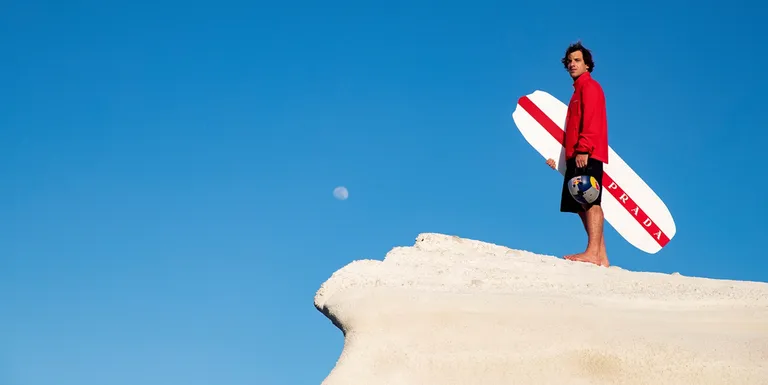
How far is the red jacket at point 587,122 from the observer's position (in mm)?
4797

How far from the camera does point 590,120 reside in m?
4.82

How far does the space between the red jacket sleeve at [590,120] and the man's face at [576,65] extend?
23 cm

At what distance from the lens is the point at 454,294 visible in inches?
115

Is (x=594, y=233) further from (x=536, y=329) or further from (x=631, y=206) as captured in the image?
(x=536, y=329)

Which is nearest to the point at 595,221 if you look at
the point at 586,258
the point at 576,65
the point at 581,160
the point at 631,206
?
the point at 586,258

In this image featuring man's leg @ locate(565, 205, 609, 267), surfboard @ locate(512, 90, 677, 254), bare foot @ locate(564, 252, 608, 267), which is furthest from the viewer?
surfboard @ locate(512, 90, 677, 254)

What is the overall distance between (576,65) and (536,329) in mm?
3016

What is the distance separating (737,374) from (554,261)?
6.69 ft

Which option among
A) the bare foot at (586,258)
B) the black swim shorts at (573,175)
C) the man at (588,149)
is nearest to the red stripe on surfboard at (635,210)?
the black swim shorts at (573,175)

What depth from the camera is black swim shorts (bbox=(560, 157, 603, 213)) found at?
4789 millimetres

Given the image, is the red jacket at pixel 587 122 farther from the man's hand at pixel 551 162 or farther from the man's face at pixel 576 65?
the man's hand at pixel 551 162

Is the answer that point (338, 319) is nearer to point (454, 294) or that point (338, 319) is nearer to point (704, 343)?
point (454, 294)

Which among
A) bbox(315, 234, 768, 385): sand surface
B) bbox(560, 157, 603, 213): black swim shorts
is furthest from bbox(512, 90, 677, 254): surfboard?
bbox(315, 234, 768, 385): sand surface

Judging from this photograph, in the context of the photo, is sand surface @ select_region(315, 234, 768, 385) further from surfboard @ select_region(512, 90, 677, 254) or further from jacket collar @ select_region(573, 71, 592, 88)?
jacket collar @ select_region(573, 71, 592, 88)
